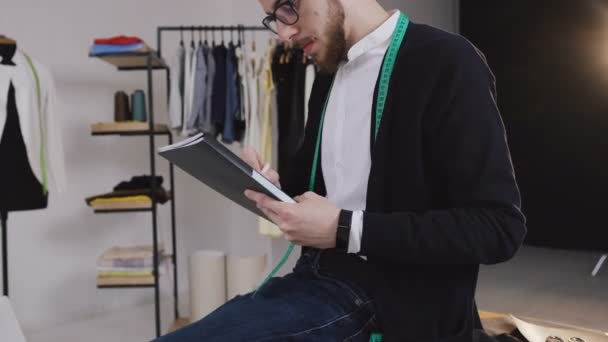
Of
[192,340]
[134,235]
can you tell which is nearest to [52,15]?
[134,235]

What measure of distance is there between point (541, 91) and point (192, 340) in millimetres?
4648

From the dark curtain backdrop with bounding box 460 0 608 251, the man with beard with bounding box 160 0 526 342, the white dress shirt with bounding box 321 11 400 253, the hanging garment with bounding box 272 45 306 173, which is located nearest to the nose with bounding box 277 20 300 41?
the man with beard with bounding box 160 0 526 342

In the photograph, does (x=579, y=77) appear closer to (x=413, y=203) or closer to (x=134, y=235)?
(x=134, y=235)

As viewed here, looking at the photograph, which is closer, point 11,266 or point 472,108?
point 472,108

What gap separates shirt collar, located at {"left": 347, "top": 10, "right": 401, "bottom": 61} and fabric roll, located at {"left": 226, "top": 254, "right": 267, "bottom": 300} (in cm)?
226

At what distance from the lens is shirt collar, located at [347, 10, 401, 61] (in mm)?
1091

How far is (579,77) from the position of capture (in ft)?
15.2

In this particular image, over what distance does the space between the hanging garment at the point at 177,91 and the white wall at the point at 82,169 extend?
426 mm

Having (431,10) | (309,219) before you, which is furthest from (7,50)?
(431,10)

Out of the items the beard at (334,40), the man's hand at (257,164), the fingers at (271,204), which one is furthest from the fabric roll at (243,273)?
the fingers at (271,204)

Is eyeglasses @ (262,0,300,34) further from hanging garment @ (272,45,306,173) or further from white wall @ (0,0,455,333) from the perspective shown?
white wall @ (0,0,455,333)

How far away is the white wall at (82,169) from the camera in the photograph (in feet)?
10.6

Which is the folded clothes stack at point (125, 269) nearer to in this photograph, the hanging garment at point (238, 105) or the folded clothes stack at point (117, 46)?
the hanging garment at point (238, 105)

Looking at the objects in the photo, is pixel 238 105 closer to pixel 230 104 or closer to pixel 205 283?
pixel 230 104
